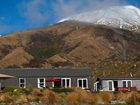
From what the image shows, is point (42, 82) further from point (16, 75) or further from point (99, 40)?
point (99, 40)

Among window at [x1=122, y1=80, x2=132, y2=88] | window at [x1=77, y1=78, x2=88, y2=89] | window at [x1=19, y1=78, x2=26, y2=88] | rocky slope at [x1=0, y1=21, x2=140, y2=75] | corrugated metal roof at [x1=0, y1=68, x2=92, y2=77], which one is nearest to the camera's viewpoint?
window at [x1=77, y1=78, x2=88, y2=89]

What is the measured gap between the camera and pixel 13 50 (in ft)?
507

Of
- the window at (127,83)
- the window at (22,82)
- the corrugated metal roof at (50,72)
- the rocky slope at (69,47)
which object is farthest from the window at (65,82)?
the rocky slope at (69,47)

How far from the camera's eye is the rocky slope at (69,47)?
470 ft

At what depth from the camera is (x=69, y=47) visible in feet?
544

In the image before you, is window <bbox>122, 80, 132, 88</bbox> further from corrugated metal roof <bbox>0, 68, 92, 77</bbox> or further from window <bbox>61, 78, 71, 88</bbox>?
window <bbox>61, 78, 71, 88</bbox>

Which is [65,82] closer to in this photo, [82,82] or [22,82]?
[82,82]

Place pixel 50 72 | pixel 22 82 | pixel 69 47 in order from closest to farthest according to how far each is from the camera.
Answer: pixel 50 72 < pixel 22 82 < pixel 69 47

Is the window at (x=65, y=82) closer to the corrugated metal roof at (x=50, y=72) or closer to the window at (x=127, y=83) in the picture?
the corrugated metal roof at (x=50, y=72)

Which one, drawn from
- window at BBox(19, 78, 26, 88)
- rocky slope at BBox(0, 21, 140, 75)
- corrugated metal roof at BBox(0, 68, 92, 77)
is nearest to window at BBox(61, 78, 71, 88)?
corrugated metal roof at BBox(0, 68, 92, 77)

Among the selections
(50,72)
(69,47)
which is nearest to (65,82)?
(50,72)

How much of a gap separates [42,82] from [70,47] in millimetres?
104648

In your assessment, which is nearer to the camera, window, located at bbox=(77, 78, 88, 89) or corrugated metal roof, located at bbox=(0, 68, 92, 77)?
window, located at bbox=(77, 78, 88, 89)

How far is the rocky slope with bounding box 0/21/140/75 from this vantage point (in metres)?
143
